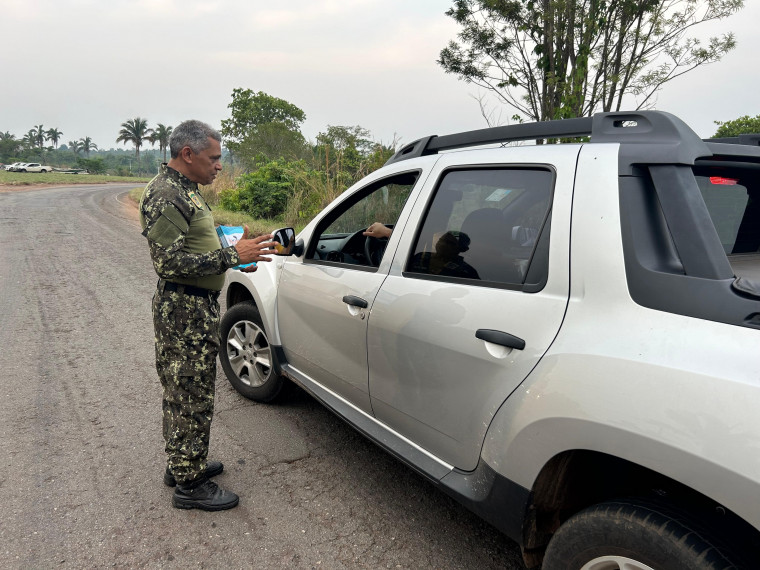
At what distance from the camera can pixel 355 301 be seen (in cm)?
253

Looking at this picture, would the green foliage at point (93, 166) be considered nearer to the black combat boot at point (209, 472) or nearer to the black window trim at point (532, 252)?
the black combat boot at point (209, 472)

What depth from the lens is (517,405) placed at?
5.69 ft

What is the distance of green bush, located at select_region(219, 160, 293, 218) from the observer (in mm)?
13500

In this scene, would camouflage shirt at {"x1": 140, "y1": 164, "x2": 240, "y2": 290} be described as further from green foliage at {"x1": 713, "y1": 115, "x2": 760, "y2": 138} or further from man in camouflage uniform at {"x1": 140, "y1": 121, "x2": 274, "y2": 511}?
green foliage at {"x1": 713, "y1": 115, "x2": 760, "y2": 138}

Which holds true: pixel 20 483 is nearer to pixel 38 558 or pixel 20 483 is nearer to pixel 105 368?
pixel 38 558

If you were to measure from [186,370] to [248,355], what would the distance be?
117 centimetres

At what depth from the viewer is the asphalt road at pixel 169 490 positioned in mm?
2248

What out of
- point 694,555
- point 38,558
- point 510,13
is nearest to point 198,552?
point 38,558

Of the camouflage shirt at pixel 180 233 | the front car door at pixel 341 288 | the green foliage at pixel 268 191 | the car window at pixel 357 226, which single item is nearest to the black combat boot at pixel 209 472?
the front car door at pixel 341 288

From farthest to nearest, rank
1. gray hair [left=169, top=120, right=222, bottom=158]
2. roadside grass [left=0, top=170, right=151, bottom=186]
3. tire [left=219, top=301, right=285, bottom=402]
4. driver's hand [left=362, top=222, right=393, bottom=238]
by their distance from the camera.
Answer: roadside grass [left=0, top=170, right=151, bottom=186], tire [left=219, top=301, right=285, bottom=402], driver's hand [left=362, top=222, right=393, bottom=238], gray hair [left=169, top=120, right=222, bottom=158]

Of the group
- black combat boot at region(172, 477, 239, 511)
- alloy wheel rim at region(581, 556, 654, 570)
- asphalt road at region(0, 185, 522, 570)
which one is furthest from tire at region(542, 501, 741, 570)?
black combat boot at region(172, 477, 239, 511)

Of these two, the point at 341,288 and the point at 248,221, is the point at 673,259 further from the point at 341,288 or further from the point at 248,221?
the point at 248,221

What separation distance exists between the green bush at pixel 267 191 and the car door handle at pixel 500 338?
1192cm

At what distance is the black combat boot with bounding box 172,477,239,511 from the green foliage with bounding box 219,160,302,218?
1123 cm
